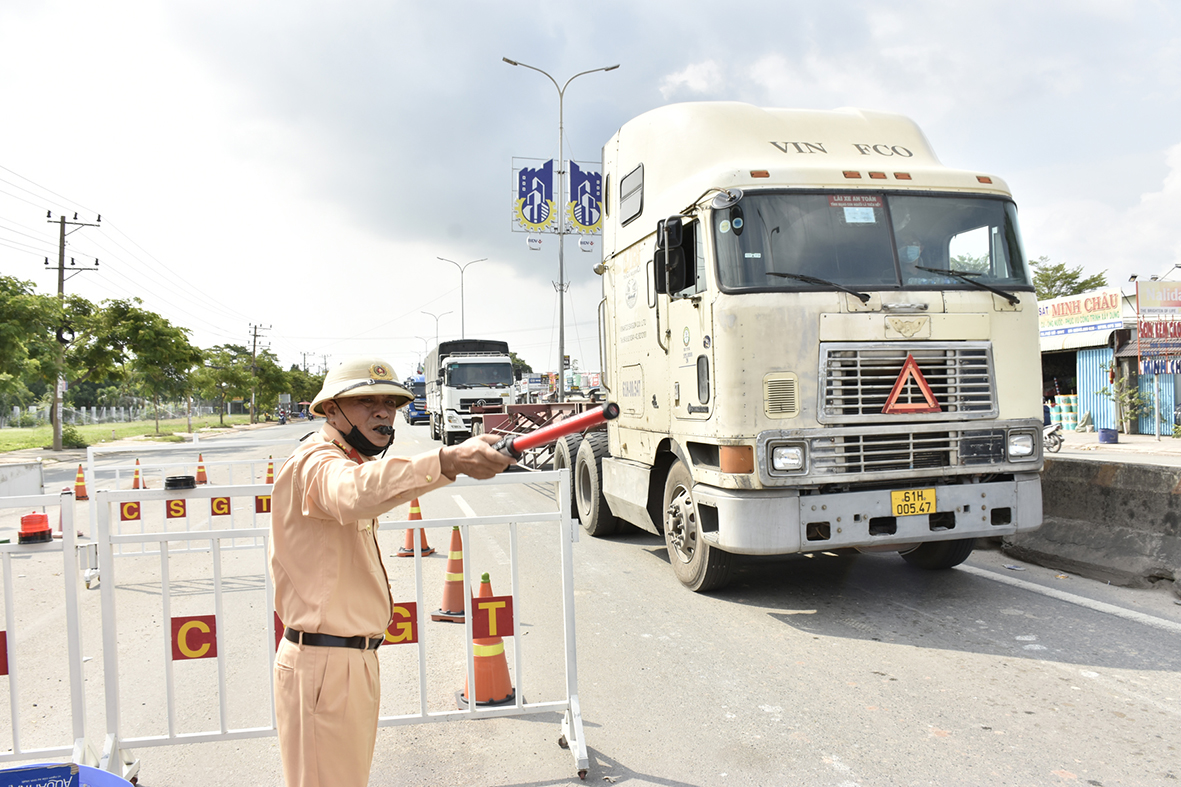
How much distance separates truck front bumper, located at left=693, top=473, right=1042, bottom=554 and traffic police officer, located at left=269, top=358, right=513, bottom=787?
11.3 ft

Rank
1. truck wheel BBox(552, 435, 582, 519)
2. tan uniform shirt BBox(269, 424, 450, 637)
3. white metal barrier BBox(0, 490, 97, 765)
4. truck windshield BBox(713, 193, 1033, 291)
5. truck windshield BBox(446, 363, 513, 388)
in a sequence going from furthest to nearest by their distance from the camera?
truck windshield BBox(446, 363, 513, 388), truck wheel BBox(552, 435, 582, 519), truck windshield BBox(713, 193, 1033, 291), white metal barrier BBox(0, 490, 97, 765), tan uniform shirt BBox(269, 424, 450, 637)

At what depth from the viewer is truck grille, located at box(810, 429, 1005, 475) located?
17.5ft

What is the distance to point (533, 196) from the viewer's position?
25.2 metres

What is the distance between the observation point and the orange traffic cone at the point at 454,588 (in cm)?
502

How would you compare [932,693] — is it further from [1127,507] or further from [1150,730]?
[1127,507]

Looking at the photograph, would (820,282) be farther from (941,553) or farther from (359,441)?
(359,441)

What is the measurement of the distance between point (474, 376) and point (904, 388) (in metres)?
20.6

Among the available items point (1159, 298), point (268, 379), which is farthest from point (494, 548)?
point (268, 379)

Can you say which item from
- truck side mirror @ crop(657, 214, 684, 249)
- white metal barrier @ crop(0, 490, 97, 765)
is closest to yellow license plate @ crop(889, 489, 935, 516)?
truck side mirror @ crop(657, 214, 684, 249)

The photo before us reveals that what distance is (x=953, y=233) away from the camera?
583cm

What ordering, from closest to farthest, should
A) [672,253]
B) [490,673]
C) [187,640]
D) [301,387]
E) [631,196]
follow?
[187,640], [490,673], [672,253], [631,196], [301,387]

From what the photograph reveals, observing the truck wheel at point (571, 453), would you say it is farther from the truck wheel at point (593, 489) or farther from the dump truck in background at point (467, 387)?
the dump truck in background at point (467, 387)

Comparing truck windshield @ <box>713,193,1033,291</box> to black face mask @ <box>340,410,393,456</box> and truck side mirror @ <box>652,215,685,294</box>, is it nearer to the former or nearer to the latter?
truck side mirror @ <box>652,215,685,294</box>

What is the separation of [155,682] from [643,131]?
600cm
